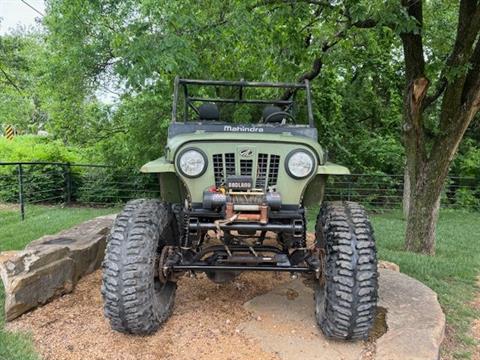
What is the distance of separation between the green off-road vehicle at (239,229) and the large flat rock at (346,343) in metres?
0.14

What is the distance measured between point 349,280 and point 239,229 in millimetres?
795

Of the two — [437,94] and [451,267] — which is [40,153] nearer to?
[437,94]

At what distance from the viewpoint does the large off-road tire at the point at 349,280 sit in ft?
10.4

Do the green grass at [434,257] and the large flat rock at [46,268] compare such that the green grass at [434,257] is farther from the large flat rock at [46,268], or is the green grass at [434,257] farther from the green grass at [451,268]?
the large flat rock at [46,268]

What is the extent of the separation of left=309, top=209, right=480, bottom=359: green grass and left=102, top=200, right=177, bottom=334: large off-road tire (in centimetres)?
213

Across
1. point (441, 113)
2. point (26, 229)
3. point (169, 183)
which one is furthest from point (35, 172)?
point (441, 113)

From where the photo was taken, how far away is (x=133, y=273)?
3.13m

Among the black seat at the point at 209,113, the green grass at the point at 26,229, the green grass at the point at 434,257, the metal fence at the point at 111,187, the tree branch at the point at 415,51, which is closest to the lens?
the green grass at the point at 26,229

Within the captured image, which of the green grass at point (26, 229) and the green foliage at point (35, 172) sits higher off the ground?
the green foliage at point (35, 172)

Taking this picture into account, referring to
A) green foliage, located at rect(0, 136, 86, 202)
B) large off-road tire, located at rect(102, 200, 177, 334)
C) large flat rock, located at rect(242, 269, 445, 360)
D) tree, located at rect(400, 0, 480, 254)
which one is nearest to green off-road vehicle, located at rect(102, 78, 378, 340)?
large off-road tire, located at rect(102, 200, 177, 334)

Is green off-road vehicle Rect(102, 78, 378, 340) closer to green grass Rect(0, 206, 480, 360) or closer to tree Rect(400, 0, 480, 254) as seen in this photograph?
green grass Rect(0, 206, 480, 360)

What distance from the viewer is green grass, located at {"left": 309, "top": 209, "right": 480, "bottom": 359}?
3.83 metres

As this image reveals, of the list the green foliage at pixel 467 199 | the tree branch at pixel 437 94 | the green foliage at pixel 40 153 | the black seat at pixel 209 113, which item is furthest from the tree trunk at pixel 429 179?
the green foliage at pixel 40 153

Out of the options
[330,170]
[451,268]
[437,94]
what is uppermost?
[437,94]
